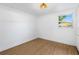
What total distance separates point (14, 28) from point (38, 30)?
832mm

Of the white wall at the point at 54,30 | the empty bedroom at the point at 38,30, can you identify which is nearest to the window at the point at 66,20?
the empty bedroom at the point at 38,30

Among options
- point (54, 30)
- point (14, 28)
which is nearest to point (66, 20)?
point (54, 30)

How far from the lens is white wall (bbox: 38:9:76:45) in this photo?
2513mm

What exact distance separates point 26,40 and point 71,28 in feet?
5.44

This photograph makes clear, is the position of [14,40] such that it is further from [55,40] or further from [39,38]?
[55,40]

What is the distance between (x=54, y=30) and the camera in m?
2.88

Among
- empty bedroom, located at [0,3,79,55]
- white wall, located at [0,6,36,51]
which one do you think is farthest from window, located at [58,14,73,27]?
white wall, located at [0,6,36,51]

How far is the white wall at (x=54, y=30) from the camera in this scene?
2513 mm

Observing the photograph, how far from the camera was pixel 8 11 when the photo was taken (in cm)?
249

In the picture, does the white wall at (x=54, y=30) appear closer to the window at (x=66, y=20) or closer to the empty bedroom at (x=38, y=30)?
the empty bedroom at (x=38, y=30)

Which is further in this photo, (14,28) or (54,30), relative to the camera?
(54,30)

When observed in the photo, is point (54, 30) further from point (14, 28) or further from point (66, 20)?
point (14, 28)

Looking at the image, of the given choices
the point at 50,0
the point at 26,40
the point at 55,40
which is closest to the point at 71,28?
the point at 55,40

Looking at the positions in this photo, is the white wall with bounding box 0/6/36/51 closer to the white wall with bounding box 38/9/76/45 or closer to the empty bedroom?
the empty bedroom
